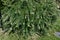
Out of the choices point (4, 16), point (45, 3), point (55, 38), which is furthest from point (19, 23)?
point (55, 38)

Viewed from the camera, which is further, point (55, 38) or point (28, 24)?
point (55, 38)

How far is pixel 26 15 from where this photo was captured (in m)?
6.55

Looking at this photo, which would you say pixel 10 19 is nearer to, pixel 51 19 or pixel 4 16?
pixel 4 16

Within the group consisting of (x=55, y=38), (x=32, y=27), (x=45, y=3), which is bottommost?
(x=55, y=38)

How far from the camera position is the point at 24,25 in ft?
21.9

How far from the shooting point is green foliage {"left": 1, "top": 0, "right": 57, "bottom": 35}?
6.53m

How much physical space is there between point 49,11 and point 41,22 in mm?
506

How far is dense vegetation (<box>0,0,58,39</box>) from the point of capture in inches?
257

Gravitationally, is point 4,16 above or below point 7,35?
above

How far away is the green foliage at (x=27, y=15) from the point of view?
653 cm

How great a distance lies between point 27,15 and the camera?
21.5ft

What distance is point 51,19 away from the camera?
7.14 meters

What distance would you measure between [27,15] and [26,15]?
0.13ft

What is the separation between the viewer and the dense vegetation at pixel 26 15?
653cm
